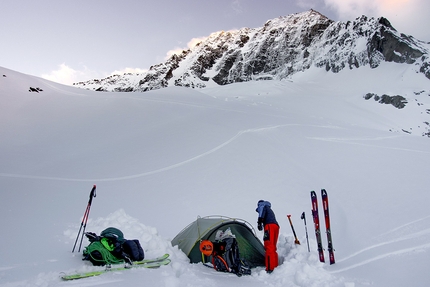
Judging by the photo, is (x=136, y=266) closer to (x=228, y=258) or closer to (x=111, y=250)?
(x=111, y=250)

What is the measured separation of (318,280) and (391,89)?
68085 millimetres

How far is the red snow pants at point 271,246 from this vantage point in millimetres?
6172

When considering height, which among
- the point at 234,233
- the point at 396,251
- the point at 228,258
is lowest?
the point at 396,251

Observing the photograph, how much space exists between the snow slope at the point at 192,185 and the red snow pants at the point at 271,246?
24cm

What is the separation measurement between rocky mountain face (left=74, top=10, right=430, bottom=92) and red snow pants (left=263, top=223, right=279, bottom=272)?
75684mm

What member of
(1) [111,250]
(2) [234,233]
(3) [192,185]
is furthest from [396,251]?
(3) [192,185]

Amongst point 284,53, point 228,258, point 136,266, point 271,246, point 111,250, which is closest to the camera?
point 136,266

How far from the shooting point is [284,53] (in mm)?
114500

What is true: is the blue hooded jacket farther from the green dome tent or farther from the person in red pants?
the green dome tent

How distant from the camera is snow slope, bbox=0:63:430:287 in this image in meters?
5.47

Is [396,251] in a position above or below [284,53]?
below

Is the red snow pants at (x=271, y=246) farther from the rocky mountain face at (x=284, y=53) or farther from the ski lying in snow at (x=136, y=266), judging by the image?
the rocky mountain face at (x=284, y=53)

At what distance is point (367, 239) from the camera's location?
Result: 729 centimetres

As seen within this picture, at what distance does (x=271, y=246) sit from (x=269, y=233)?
293mm
